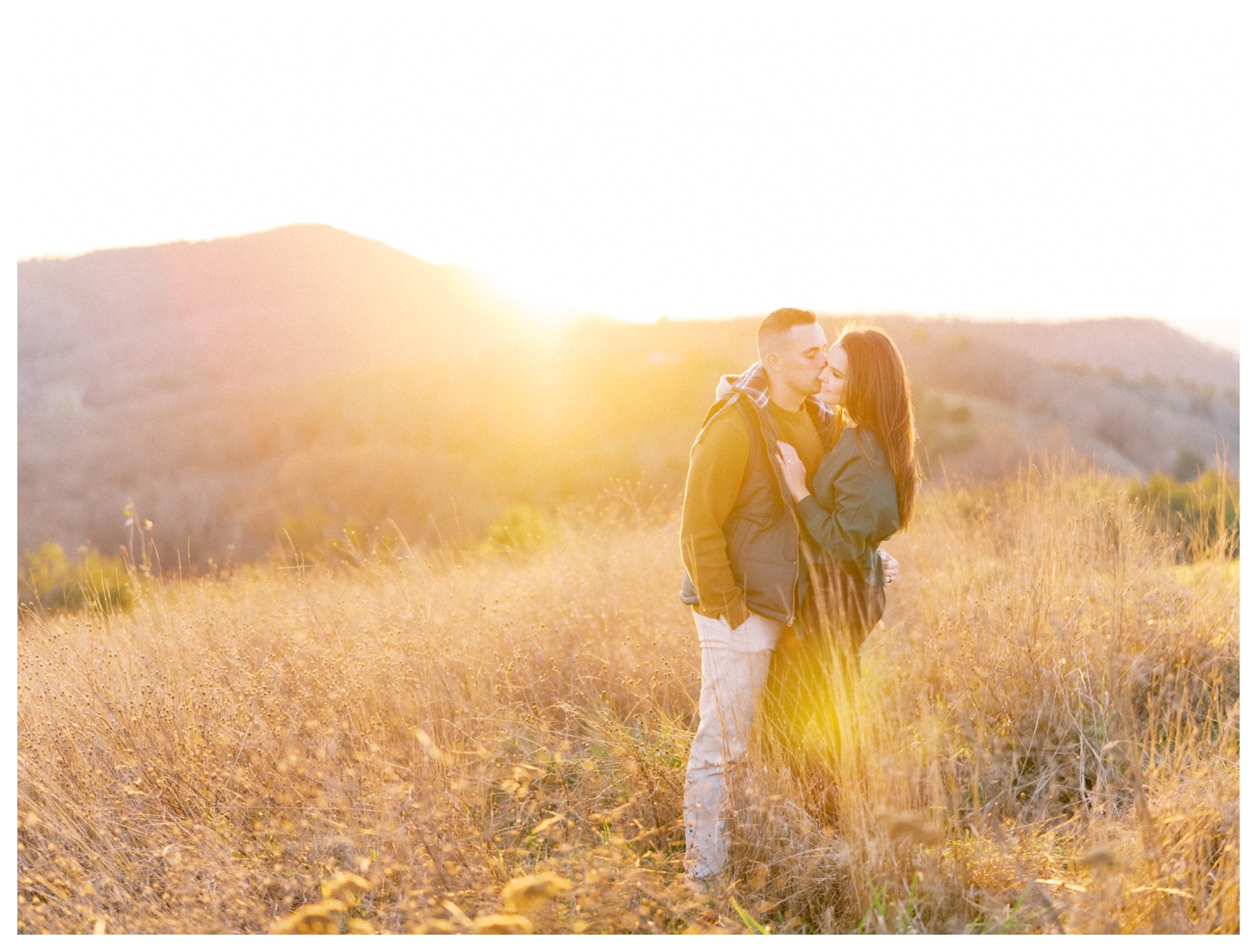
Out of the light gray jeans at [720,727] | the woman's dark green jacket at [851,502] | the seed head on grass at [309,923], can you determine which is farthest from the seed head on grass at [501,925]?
the woman's dark green jacket at [851,502]

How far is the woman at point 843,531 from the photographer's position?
2.66 metres

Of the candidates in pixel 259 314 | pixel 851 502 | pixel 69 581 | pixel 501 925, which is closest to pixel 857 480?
pixel 851 502

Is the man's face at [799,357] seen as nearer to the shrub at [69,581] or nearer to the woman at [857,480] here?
the woman at [857,480]

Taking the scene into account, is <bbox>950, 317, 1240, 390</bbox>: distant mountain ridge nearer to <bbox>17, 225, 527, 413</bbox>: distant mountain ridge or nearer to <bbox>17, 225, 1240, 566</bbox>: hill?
<bbox>17, 225, 1240, 566</bbox>: hill

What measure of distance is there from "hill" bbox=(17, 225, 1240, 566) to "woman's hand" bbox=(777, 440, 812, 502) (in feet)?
67.5

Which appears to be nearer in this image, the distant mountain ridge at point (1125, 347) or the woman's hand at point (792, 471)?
the woman's hand at point (792, 471)

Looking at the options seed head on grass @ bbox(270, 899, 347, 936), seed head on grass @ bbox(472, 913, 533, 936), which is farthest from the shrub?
seed head on grass @ bbox(472, 913, 533, 936)

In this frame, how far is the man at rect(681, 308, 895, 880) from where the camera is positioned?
2.68m

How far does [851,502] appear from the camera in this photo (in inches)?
104

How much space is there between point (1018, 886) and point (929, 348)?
46605 mm

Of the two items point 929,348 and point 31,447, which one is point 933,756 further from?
point 31,447

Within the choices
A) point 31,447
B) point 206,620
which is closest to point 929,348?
point 206,620

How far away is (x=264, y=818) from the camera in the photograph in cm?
333

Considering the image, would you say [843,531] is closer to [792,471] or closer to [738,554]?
[792,471]
